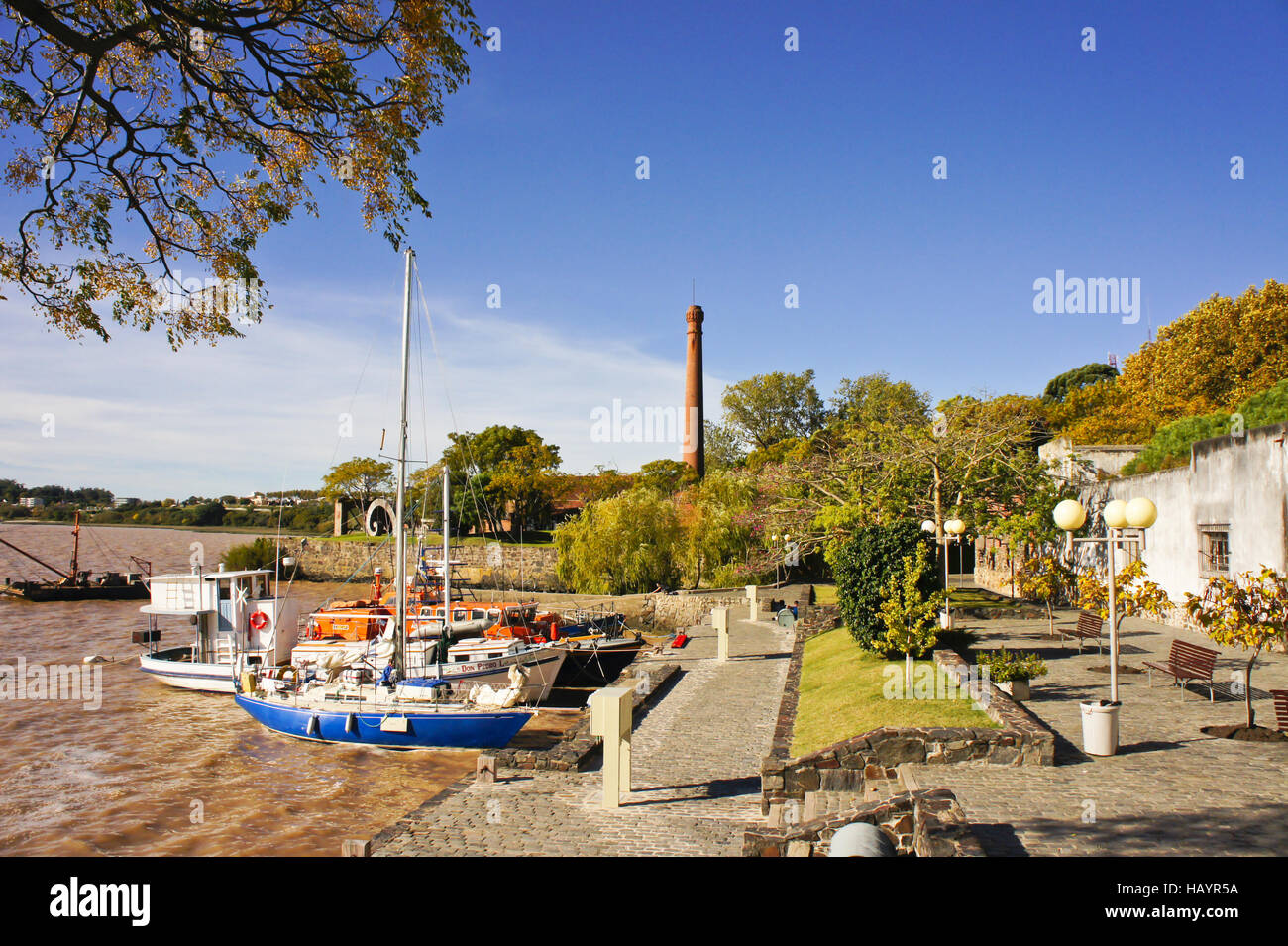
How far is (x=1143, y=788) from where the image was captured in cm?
760

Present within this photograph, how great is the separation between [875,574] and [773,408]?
199 ft

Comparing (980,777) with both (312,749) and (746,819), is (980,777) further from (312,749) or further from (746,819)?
(312,749)

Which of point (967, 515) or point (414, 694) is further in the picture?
point (967, 515)

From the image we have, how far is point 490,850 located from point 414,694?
9631 mm

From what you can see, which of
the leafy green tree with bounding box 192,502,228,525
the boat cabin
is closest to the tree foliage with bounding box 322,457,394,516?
the leafy green tree with bounding box 192,502,228,525

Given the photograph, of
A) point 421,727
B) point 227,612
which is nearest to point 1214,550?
point 421,727

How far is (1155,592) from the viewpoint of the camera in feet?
35.6

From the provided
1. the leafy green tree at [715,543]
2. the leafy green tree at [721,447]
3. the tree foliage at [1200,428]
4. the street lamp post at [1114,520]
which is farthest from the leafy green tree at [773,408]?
the street lamp post at [1114,520]

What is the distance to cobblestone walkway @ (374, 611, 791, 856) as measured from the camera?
8.33 metres

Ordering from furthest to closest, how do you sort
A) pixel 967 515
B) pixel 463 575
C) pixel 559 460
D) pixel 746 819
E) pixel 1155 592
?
pixel 559 460, pixel 463 575, pixel 967 515, pixel 1155 592, pixel 746 819

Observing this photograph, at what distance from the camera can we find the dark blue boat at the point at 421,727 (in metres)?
16.3

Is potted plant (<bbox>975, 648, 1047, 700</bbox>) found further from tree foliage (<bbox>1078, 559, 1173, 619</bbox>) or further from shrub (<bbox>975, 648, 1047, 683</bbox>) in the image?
tree foliage (<bbox>1078, 559, 1173, 619</bbox>)
